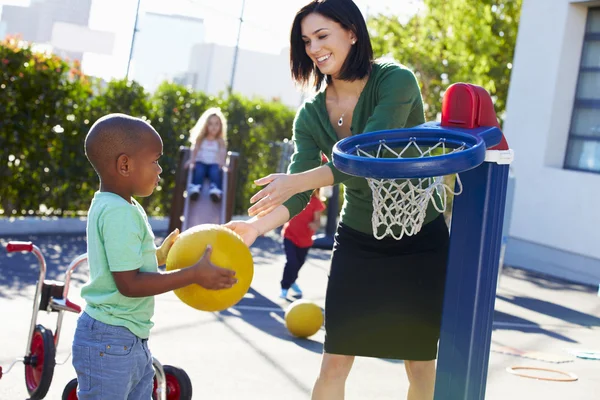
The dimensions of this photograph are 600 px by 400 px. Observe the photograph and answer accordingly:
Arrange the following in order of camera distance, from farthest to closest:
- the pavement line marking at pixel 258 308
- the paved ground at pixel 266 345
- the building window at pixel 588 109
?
the building window at pixel 588 109 → the pavement line marking at pixel 258 308 → the paved ground at pixel 266 345

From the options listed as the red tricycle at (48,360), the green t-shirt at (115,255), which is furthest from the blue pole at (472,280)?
the red tricycle at (48,360)

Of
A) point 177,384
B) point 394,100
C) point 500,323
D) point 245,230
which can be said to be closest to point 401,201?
point 394,100

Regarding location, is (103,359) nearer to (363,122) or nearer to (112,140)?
(112,140)

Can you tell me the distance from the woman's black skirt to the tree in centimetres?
1411

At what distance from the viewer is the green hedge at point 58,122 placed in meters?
10.6

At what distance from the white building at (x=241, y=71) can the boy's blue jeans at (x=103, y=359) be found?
11.2m

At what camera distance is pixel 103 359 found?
303 cm

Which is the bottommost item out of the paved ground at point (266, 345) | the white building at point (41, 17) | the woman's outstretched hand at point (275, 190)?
the paved ground at point (266, 345)

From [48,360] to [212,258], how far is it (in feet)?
6.03

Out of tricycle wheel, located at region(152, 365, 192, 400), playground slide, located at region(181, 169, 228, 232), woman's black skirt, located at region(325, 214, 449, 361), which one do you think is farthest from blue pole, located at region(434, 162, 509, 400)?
playground slide, located at region(181, 169, 228, 232)

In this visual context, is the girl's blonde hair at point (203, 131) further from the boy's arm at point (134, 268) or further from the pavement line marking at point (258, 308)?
the boy's arm at point (134, 268)

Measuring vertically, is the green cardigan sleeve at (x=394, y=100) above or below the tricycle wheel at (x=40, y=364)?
above

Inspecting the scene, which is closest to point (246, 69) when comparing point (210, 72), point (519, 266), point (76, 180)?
point (210, 72)

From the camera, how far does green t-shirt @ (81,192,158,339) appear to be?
2.92 m
